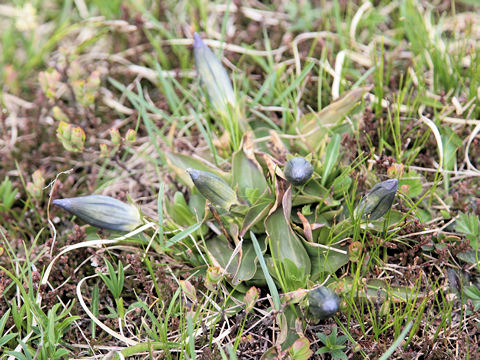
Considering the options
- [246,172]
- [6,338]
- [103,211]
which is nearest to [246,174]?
[246,172]

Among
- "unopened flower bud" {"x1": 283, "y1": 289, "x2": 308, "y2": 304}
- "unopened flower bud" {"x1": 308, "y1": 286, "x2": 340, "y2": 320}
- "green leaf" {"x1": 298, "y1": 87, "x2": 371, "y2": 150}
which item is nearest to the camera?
"unopened flower bud" {"x1": 308, "y1": 286, "x2": 340, "y2": 320}

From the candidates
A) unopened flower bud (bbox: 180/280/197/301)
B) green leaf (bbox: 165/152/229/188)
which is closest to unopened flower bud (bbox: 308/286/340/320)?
unopened flower bud (bbox: 180/280/197/301)

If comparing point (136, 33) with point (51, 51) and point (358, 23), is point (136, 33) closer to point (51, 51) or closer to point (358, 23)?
point (51, 51)

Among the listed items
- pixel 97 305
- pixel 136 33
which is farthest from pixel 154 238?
pixel 136 33

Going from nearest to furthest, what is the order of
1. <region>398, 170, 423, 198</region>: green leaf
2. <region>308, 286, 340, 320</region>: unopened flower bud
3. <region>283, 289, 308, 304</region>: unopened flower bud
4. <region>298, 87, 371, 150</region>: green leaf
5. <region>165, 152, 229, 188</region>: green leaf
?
<region>308, 286, 340, 320</region>: unopened flower bud, <region>283, 289, 308, 304</region>: unopened flower bud, <region>398, 170, 423, 198</region>: green leaf, <region>165, 152, 229, 188</region>: green leaf, <region>298, 87, 371, 150</region>: green leaf

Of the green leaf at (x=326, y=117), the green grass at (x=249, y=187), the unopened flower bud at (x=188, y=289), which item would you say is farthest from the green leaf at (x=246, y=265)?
the green leaf at (x=326, y=117)

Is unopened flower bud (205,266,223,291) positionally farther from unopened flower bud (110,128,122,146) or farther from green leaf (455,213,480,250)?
green leaf (455,213,480,250)

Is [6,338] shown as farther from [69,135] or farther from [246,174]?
[246,174]
